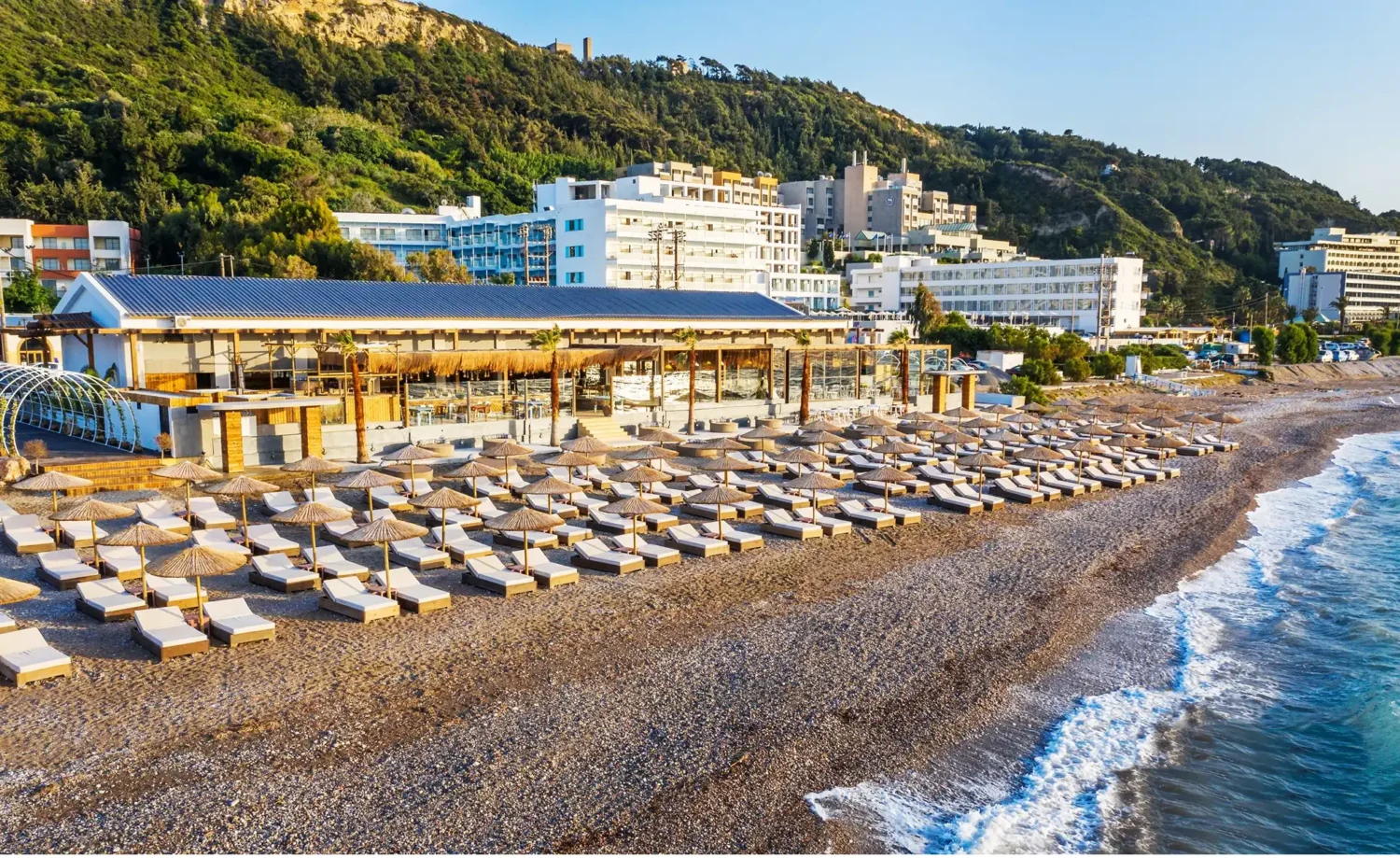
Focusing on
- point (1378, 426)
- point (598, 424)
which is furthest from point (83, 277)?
point (1378, 426)

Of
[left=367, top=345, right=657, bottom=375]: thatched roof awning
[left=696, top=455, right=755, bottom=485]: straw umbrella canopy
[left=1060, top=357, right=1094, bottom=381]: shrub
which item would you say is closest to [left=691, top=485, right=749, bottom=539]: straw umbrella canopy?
[left=696, top=455, right=755, bottom=485]: straw umbrella canopy

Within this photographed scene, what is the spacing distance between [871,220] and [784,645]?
5154 inches

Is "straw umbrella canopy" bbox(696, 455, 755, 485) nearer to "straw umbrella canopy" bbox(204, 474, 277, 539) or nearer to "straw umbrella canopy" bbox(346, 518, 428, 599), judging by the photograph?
"straw umbrella canopy" bbox(346, 518, 428, 599)

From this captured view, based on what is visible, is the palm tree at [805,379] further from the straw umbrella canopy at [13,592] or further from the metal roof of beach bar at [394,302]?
the straw umbrella canopy at [13,592]

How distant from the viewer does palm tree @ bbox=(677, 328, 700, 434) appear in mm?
34438

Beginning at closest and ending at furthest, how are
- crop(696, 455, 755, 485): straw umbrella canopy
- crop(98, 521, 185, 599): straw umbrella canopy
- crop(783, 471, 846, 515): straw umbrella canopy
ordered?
crop(98, 521, 185, 599): straw umbrella canopy, crop(783, 471, 846, 515): straw umbrella canopy, crop(696, 455, 755, 485): straw umbrella canopy

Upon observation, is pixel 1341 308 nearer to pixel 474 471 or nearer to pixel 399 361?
pixel 399 361

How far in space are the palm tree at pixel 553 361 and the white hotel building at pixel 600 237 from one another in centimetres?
4059

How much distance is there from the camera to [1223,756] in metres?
12.3

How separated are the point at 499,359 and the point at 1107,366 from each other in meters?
48.0

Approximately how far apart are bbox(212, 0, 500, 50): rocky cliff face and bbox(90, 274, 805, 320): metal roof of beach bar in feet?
384

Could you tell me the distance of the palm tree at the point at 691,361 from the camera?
3444cm

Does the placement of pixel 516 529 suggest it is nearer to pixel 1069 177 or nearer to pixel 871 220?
pixel 871 220

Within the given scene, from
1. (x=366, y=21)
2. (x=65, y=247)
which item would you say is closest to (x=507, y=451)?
(x=65, y=247)
